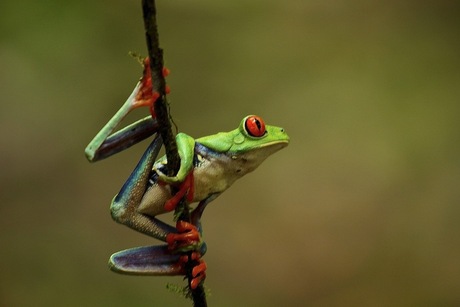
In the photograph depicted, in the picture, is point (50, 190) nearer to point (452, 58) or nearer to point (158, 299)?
point (158, 299)

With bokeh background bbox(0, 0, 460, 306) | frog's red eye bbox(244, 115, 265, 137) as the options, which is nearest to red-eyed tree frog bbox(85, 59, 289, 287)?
frog's red eye bbox(244, 115, 265, 137)

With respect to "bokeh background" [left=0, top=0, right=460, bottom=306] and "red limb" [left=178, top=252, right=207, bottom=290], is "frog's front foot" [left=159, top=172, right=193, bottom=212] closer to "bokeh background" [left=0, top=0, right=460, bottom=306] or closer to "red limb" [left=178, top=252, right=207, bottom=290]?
"red limb" [left=178, top=252, right=207, bottom=290]

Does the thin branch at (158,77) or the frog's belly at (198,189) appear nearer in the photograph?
the thin branch at (158,77)

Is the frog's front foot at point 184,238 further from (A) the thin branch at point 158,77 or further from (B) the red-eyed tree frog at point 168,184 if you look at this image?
(A) the thin branch at point 158,77

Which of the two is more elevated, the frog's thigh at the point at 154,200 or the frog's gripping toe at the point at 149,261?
the frog's thigh at the point at 154,200

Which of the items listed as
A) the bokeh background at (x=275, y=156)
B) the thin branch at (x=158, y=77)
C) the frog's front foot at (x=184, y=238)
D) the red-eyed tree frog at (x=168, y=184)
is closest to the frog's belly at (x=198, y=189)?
the red-eyed tree frog at (x=168, y=184)

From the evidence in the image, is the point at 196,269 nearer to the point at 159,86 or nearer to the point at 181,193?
the point at 181,193

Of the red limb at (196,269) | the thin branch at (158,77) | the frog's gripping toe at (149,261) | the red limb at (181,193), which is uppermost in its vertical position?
the thin branch at (158,77)

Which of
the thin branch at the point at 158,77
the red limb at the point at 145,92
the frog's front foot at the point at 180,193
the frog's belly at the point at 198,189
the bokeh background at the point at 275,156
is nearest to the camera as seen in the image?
the thin branch at the point at 158,77
